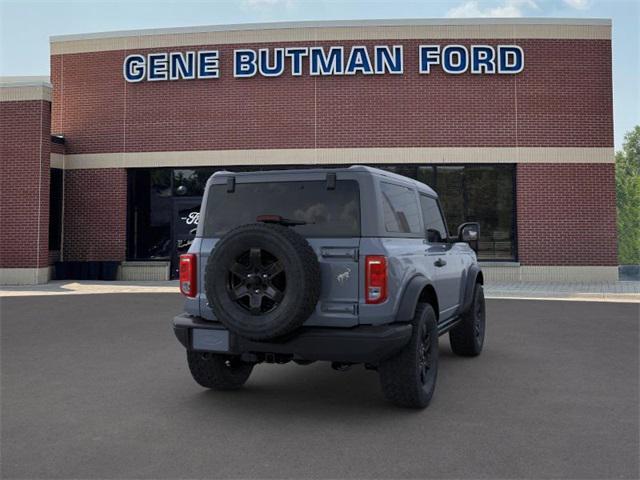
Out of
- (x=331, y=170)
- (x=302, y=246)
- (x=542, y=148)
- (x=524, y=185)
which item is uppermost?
(x=542, y=148)

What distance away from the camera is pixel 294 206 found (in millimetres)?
4945

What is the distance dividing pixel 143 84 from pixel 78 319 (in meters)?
11.1

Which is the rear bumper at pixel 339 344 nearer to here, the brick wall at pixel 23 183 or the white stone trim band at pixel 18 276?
the white stone trim band at pixel 18 276

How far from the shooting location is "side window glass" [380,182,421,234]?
199 inches

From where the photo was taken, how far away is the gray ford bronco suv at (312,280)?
4473 mm

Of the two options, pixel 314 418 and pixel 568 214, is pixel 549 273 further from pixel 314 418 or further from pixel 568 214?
pixel 314 418

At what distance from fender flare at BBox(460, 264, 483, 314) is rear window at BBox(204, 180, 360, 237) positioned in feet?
8.87

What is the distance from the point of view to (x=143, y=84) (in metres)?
19.5

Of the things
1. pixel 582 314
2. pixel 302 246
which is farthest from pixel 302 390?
pixel 582 314

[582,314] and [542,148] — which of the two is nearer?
[582,314]

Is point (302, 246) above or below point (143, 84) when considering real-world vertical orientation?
below

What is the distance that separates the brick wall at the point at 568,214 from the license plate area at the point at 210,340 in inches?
592

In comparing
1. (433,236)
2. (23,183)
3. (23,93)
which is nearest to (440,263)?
(433,236)

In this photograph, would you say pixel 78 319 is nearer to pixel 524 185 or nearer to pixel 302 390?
pixel 302 390
